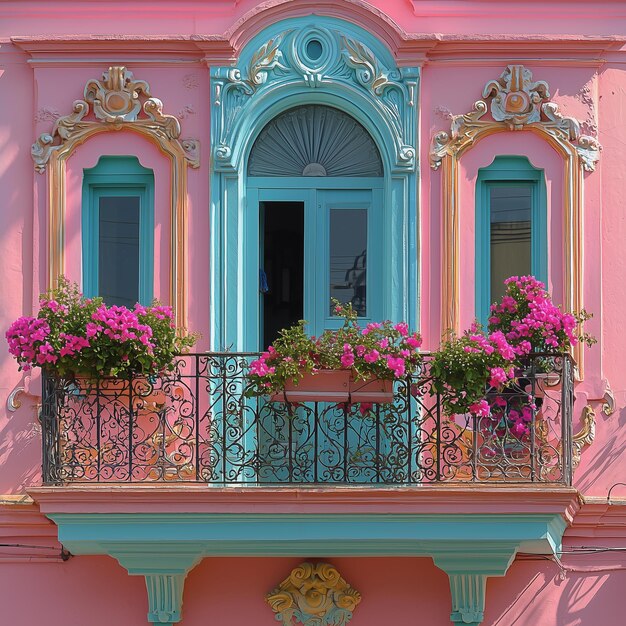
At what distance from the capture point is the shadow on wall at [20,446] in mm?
15250

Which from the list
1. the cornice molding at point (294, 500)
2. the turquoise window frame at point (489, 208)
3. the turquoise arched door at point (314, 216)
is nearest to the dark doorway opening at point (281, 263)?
the turquoise arched door at point (314, 216)

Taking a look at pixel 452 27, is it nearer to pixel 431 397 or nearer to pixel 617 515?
pixel 431 397

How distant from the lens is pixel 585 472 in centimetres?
1521

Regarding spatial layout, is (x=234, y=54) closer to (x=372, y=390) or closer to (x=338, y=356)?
(x=338, y=356)

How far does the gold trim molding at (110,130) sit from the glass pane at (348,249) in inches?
48.3

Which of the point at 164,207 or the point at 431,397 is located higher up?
the point at 164,207

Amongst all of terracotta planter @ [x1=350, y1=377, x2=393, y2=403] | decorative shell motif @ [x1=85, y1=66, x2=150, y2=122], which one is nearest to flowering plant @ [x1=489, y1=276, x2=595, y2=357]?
terracotta planter @ [x1=350, y1=377, x2=393, y2=403]

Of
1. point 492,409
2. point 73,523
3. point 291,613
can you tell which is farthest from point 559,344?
point 73,523

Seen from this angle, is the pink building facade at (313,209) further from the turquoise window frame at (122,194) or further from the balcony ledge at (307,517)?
the balcony ledge at (307,517)

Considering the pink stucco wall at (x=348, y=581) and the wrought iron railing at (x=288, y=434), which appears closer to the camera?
the wrought iron railing at (x=288, y=434)

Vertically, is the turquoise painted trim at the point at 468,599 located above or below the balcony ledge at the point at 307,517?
below

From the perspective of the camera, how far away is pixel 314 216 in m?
15.6

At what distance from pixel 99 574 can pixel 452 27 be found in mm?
5224

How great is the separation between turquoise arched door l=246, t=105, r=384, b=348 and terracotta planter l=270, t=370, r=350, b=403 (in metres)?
1.43
